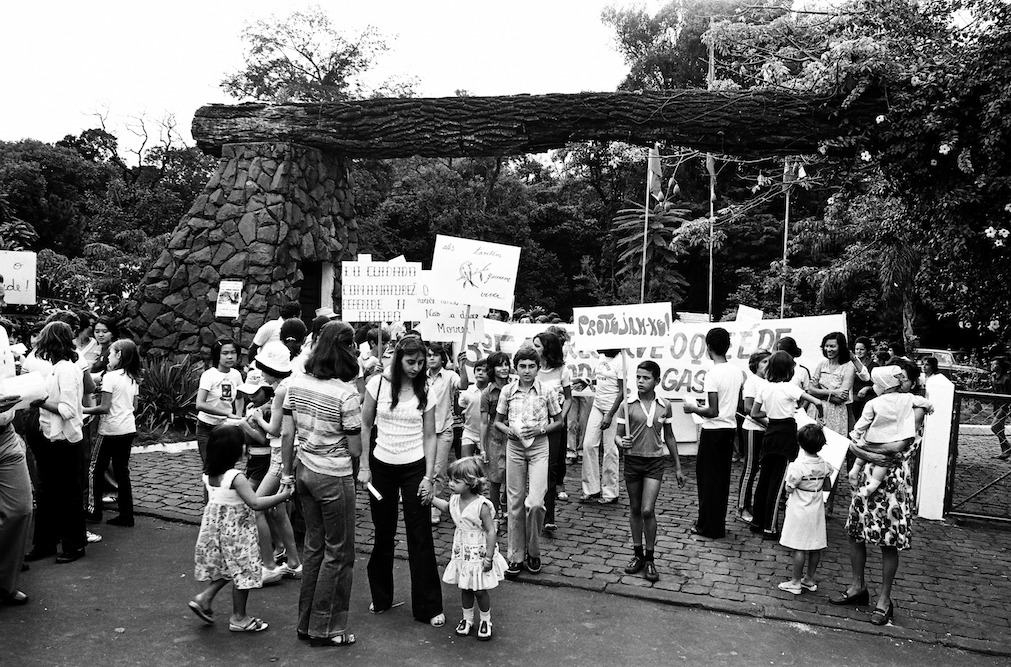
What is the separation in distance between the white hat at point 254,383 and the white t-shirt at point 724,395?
3720 millimetres

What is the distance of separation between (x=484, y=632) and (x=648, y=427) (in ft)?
6.66

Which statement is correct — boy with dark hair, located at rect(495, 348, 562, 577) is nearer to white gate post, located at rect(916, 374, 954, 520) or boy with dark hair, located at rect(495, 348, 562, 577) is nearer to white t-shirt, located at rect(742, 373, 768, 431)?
white t-shirt, located at rect(742, 373, 768, 431)

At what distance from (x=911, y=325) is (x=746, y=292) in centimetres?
804

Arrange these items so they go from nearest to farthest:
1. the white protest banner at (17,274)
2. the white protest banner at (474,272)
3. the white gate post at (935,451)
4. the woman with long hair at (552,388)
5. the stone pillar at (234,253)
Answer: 1. the woman with long hair at (552,388)
2. the white gate post at (935,451)
3. the white protest banner at (474,272)
4. the stone pillar at (234,253)
5. the white protest banner at (17,274)

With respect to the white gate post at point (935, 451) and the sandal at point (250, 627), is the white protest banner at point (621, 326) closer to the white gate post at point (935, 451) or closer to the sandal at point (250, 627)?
the white gate post at point (935, 451)

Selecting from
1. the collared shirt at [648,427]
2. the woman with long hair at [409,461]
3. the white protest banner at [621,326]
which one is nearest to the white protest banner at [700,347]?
the white protest banner at [621,326]

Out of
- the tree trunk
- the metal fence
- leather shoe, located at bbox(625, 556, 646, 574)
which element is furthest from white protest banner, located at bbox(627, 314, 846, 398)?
leather shoe, located at bbox(625, 556, 646, 574)

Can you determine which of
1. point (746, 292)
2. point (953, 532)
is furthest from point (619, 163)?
point (953, 532)

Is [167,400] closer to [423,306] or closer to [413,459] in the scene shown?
[423,306]

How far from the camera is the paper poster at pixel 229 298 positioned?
1290cm

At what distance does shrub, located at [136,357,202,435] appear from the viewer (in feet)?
36.3

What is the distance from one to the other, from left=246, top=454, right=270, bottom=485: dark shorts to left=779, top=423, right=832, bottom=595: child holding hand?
3.78m

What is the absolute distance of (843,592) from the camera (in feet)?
19.0

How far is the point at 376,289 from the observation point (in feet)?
32.0
